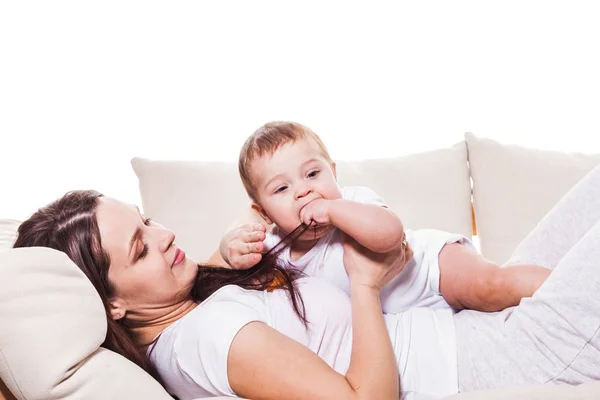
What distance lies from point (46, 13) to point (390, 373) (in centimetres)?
247

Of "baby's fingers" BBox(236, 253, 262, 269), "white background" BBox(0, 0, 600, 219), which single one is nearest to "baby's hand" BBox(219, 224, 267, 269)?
"baby's fingers" BBox(236, 253, 262, 269)

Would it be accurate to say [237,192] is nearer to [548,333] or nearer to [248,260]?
[248,260]

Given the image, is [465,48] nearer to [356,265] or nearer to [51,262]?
[356,265]

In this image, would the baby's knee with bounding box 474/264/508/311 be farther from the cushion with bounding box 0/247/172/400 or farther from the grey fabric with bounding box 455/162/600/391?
the cushion with bounding box 0/247/172/400

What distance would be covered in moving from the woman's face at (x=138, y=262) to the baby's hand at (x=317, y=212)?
0.32m

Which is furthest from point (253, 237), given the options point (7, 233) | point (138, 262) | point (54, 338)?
point (7, 233)

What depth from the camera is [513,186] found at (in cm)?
230

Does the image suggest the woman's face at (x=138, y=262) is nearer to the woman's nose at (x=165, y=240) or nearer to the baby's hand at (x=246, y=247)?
the woman's nose at (x=165, y=240)

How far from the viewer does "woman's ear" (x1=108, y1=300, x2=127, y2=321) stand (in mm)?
1421

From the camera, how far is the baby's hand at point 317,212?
1373 mm

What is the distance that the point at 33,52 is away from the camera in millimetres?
2924

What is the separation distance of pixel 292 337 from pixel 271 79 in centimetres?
182

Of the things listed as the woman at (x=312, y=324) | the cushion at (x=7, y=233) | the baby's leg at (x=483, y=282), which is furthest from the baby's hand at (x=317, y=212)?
the cushion at (x=7, y=233)

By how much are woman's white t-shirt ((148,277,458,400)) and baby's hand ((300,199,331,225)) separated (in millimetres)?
158
